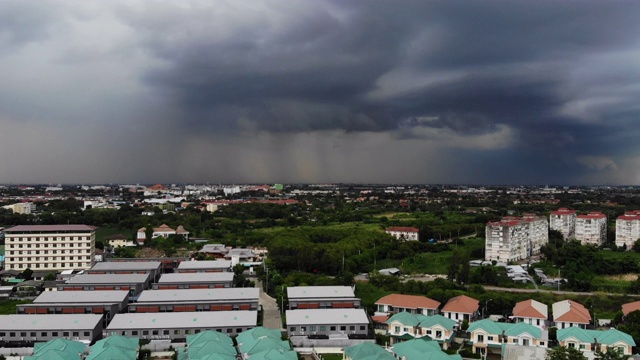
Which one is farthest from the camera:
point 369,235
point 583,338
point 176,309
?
point 369,235

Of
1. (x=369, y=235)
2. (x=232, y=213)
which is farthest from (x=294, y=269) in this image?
(x=232, y=213)

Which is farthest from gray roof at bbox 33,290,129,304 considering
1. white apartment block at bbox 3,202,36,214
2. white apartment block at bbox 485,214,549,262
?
white apartment block at bbox 3,202,36,214

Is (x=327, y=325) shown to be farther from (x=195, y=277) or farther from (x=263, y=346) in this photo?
(x=195, y=277)

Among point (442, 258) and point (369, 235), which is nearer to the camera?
point (442, 258)

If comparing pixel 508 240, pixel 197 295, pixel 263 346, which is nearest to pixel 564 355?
pixel 263 346

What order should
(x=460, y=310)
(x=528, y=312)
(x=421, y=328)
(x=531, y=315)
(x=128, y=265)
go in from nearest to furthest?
(x=421, y=328)
(x=531, y=315)
(x=528, y=312)
(x=460, y=310)
(x=128, y=265)

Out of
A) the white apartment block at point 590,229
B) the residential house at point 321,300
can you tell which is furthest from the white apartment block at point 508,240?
the residential house at point 321,300

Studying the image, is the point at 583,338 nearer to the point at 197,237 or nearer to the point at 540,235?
the point at 540,235
